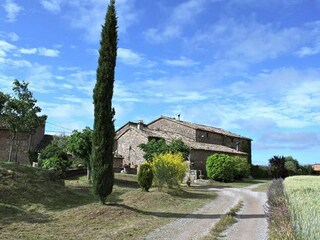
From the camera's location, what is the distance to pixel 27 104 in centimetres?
2875

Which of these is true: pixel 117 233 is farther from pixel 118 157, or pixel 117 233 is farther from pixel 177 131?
pixel 177 131

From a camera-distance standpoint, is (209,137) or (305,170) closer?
(209,137)

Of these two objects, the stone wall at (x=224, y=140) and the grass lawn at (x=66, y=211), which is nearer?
the grass lawn at (x=66, y=211)

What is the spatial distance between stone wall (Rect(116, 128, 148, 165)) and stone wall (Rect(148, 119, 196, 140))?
8.70 metres

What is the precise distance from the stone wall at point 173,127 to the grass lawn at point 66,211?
105 ft

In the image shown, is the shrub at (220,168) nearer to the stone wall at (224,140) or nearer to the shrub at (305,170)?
the stone wall at (224,140)

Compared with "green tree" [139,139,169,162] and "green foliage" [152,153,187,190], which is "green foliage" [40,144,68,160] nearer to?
"green foliage" [152,153,187,190]

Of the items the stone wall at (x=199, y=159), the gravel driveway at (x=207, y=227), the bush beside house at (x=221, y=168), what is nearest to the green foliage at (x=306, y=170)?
the stone wall at (x=199, y=159)

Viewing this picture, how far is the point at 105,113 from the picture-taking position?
16.4 m

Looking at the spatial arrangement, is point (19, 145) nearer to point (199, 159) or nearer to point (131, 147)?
point (131, 147)

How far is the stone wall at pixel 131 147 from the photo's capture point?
5077 centimetres

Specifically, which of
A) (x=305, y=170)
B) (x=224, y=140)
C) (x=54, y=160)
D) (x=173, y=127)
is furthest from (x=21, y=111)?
(x=305, y=170)

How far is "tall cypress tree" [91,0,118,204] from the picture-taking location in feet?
52.9

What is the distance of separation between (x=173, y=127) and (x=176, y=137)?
6.98 metres
